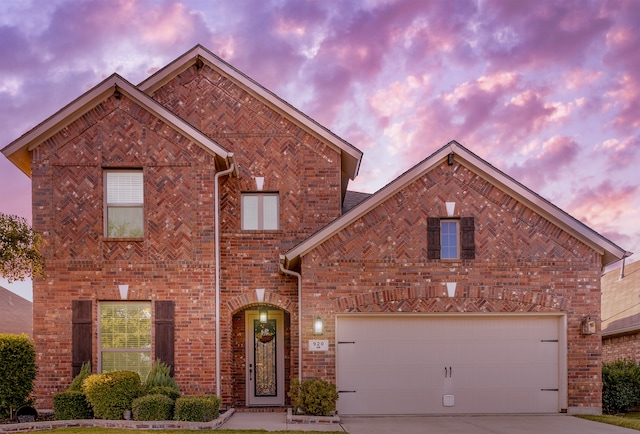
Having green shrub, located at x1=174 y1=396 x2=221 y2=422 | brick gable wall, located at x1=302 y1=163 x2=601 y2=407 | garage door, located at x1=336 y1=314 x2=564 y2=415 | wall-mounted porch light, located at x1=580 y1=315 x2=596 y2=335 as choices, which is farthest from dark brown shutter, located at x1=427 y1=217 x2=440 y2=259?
green shrub, located at x1=174 y1=396 x2=221 y2=422

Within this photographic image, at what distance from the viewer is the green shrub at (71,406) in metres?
13.2

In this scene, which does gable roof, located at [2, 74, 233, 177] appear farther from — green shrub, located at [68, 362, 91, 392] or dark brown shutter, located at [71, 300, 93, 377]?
green shrub, located at [68, 362, 91, 392]

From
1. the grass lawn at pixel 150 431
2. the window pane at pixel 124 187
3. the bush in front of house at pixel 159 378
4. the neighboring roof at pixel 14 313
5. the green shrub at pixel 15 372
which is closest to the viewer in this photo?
the grass lawn at pixel 150 431

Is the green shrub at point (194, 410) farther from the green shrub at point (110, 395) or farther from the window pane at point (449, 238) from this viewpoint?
the window pane at point (449, 238)

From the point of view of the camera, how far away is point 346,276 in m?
14.9

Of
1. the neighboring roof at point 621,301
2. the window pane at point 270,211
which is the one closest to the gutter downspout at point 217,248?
the window pane at point 270,211

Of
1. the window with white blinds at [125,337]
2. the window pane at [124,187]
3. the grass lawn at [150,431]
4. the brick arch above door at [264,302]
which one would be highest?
the window pane at [124,187]

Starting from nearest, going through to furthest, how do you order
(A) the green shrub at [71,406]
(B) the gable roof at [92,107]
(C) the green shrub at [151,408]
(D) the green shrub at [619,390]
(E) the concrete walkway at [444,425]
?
(E) the concrete walkway at [444,425] → (C) the green shrub at [151,408] → (A) the green shrub at [71,406] → (B) the gable roof at [92,107] → (D) the green shrub at [619,390]

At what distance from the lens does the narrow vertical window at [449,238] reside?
15190mm

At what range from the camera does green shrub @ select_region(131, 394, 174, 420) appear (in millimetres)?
12773

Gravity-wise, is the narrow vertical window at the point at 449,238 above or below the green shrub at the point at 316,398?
above

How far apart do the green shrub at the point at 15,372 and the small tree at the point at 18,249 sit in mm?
1492

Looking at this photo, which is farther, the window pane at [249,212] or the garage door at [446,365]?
the window pane at [249,212]

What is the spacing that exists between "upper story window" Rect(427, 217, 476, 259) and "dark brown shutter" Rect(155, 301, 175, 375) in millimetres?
6415
